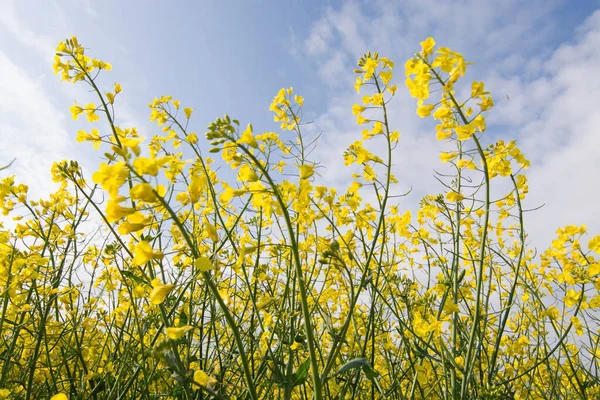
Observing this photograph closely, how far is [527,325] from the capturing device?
3799 millimetres

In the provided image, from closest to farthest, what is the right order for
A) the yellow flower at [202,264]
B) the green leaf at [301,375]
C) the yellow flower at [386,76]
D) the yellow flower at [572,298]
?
the yellow flower at [202,264], the green leaf at [301,375], the yellow flower at [386,76], the yellow flower at [572,298]

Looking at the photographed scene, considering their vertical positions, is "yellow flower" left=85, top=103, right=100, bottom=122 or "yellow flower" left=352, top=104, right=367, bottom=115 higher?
"yellow flower" left=85, top=103, right=100, bottom=122

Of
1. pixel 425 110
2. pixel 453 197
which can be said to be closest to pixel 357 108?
pixel 425 110

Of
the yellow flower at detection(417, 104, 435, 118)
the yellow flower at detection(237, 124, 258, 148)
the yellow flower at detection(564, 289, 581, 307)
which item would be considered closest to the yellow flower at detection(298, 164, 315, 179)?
the yellow flower at detection(237, 124, 258, 148)

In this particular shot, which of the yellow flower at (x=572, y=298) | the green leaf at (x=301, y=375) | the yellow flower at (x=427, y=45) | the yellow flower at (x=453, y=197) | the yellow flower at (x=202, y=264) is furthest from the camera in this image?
the yellow flower at (x=572, y=298)

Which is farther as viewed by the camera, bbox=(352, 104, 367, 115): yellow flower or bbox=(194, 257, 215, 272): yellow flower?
bbox=(352, 104, 367, 115): yellow flower

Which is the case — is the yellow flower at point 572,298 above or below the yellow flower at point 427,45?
below

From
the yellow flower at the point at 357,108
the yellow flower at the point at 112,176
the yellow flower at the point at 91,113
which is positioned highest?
the yellow flower at the point at 91,113

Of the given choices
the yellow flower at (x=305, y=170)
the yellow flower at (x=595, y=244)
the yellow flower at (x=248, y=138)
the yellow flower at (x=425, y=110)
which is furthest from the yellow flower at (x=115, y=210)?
the yellow flower at (x=595, y=244)

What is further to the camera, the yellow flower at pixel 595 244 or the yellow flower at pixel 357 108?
the yellow flower at pixel 595 244

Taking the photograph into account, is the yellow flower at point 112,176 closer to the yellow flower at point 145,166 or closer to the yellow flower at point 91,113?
the yellow flower at point 145,166

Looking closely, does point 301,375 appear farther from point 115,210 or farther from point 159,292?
point 115,210

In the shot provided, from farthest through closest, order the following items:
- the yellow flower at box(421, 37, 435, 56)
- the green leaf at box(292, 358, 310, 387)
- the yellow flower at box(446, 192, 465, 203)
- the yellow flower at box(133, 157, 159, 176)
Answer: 1. the yellow flower at box(446, 192, 465, 203)
2. the yellow flower at box(421, 37, 435, 56)
3. the green leaf at box(292, 358, 310, 387)
4. the yellow flower at box(133, 157, 159, 176)

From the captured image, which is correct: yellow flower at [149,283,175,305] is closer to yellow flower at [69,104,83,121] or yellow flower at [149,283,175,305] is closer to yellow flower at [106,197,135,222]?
yellow flower at [106,197,135,222]
